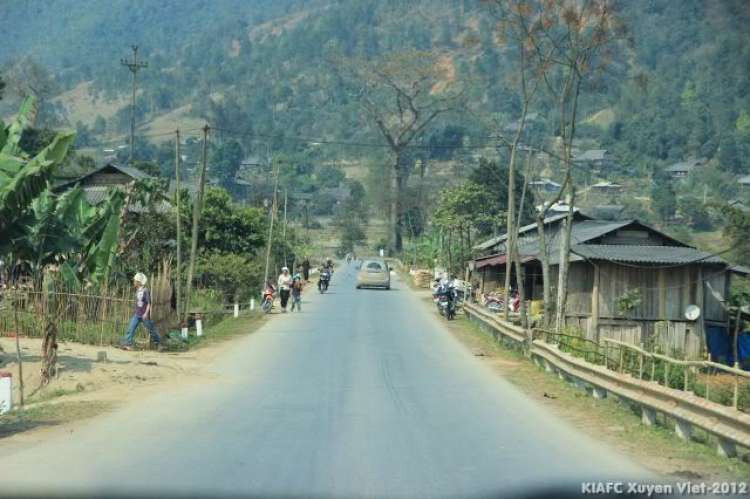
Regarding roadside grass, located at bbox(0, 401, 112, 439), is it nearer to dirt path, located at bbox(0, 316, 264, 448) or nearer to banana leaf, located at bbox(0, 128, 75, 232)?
dirt path, located at bbox(0, 316, 264, 448)

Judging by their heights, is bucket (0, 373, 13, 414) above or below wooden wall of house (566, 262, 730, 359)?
below

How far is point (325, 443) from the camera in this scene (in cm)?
1120

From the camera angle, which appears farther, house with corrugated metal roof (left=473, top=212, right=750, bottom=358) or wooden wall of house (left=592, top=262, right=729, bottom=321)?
wooden wall of house (left=592, top=262, right=729, bottom=321)

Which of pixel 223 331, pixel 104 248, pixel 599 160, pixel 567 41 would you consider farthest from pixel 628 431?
pixel 599 160

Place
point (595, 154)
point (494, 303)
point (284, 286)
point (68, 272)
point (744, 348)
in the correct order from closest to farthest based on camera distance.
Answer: point (68, 272)
point (744, 348)
point (284, 286)
point (494, 303)
point (595, 154)

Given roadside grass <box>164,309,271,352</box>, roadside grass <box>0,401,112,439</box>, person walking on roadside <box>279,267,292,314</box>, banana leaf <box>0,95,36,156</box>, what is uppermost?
banana leaf <box>0,95,36,156</box>

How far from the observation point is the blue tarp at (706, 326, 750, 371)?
31.6m

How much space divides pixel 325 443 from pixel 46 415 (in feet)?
14.5

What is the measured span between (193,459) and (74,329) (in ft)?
45.5

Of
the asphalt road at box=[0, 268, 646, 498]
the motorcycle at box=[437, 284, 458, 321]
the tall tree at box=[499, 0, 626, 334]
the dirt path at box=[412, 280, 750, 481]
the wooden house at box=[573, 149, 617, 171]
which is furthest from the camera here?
the wooden house at box=[573, 149, 617, 171]

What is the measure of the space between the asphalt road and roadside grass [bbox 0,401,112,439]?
1.63ft

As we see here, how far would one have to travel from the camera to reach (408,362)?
69.8 ft

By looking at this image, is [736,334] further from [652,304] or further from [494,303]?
[494,303]

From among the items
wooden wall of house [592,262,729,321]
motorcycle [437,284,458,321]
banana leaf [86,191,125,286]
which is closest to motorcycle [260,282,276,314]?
motorcycle [437,284,458,321]
